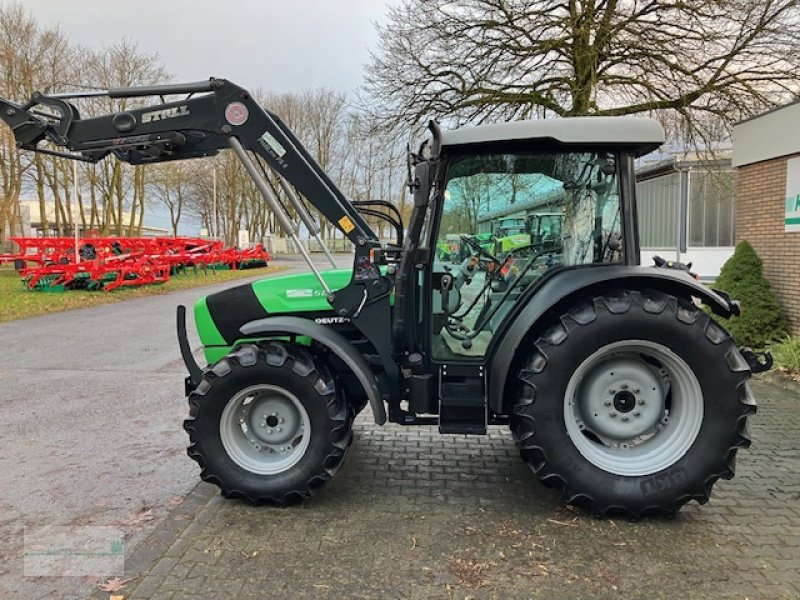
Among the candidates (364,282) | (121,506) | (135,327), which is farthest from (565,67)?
(121,506)

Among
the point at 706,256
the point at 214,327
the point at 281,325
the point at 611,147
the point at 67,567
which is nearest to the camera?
the point at 67,567

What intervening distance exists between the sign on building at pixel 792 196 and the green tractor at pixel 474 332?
19.2 feet

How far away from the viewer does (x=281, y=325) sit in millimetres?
3850

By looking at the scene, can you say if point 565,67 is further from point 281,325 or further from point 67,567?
point 67,567

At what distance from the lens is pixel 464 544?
331cm

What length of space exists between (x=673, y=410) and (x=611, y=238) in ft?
3.53

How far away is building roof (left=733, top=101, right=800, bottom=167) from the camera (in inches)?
333

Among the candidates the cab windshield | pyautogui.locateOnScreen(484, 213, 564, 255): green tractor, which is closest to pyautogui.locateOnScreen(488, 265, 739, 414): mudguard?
the cab windshield

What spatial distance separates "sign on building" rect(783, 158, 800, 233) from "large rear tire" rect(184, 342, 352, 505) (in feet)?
24.4

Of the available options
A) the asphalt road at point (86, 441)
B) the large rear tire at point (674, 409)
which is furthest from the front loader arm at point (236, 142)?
the asphalt road at point (86, 441)

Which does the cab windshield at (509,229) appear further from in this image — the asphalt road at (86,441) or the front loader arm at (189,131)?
the asphalt road at (86,441)

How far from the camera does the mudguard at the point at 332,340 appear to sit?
372 centimetres

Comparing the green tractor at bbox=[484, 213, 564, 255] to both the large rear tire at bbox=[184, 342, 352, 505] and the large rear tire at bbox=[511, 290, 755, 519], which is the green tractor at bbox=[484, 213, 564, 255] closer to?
the large rear tire at bbox=[511, 290, 755, 519]

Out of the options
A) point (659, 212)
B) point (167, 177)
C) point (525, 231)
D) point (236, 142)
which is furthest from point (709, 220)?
point (167, 177)
